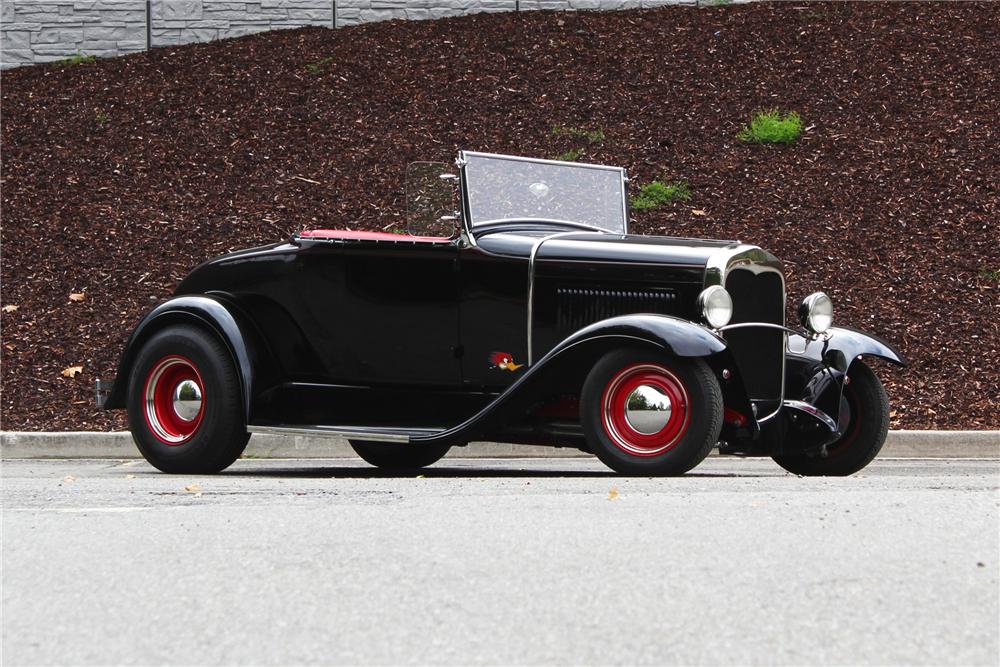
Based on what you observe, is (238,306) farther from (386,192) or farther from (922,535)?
(386,192)

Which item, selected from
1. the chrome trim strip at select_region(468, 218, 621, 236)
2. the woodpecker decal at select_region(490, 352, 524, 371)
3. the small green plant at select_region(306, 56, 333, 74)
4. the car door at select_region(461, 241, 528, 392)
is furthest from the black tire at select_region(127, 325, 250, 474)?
the small green plant at select_region(306, 56, 333, 74)

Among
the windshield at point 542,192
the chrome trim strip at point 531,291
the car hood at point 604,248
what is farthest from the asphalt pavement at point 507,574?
the windshield at point 542,192

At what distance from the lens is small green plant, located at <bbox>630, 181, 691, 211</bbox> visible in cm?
1499

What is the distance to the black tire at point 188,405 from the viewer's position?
26.4 feet

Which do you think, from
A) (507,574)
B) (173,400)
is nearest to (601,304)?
(173,400)

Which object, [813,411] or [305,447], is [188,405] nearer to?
[305,447]

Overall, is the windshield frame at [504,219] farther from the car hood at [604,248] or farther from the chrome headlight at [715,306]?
the chrome headlight at [715,306]

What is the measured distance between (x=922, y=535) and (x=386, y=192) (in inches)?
431

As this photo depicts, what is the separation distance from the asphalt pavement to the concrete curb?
320cm

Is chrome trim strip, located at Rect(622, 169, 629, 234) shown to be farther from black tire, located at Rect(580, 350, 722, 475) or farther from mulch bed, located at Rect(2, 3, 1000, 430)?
mulch bed, located at Rect(2, 3, 1000, 430)

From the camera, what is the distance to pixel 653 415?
6840 millimetres

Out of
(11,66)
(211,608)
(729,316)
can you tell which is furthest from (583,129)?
(211,608)

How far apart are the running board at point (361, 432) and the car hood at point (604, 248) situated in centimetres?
113

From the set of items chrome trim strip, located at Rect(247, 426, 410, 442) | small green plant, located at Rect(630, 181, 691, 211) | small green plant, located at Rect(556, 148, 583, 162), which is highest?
small green plant, located at Rect(556, 148, 583, 162)
